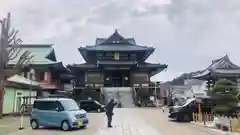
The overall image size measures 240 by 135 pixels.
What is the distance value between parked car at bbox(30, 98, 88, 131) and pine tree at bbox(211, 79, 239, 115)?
8085 millimetres

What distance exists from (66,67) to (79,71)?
2.41 metres

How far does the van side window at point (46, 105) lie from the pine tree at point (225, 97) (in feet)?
32.0

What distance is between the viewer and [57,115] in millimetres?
17328

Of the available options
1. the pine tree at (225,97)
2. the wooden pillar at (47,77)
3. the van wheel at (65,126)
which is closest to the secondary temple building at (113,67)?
the wooden pillar at (47,77)

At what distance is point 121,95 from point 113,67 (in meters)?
7.07

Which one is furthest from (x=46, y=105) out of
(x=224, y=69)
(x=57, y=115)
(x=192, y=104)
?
(x=224, y=69)

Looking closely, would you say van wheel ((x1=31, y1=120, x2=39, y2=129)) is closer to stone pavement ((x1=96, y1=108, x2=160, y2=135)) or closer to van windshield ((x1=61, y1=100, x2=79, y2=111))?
van windshield ((x1=61, y1=100, x2=79, y2=111))

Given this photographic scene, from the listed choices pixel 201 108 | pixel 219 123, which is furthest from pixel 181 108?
pixel 219 123

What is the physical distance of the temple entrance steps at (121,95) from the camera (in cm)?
4244

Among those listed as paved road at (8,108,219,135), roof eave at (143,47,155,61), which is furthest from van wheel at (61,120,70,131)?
roof eave at (143,47,155,61)

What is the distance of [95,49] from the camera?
5153 cm

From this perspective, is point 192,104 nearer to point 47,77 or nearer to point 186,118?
point 186,118

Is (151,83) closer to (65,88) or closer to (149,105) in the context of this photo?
(149,105)

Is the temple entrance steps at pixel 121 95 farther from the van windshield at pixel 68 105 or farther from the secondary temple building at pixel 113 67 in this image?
the van windshield at pixel 68 105
